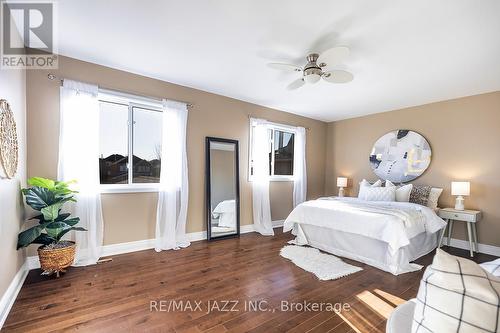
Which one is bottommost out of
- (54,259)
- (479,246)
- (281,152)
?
(479,246)

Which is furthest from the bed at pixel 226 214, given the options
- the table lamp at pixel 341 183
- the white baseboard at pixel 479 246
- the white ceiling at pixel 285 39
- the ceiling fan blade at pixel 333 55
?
the white baseboard at pixel 479 246

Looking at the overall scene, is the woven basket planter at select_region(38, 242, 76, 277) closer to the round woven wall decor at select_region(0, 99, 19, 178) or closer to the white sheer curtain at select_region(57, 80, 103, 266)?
the white sheer curtain at select_region(57, 80, 103, 266)

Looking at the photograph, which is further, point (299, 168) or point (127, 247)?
point (299, 168)

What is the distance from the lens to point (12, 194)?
7.14 feet

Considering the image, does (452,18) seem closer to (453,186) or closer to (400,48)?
(400,48)

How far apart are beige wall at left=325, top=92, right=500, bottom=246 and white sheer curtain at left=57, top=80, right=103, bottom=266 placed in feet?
16.7

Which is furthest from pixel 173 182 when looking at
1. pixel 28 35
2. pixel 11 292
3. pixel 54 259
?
pixel 28 35

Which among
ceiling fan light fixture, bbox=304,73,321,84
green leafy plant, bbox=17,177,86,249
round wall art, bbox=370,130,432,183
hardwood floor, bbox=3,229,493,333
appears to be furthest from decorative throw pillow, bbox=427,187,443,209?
green leafy plant, bbox=17,177,86,249

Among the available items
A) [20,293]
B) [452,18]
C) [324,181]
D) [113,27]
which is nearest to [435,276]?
[452,18]

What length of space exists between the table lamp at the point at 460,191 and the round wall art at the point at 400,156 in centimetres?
68

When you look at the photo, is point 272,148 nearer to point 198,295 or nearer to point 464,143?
point 464,143

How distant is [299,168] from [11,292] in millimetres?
4683

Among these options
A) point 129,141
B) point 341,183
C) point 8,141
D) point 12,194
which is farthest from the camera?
point 341,183

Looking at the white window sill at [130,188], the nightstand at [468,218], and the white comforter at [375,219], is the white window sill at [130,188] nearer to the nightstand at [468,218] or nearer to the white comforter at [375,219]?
the white comforter at [375,219]
